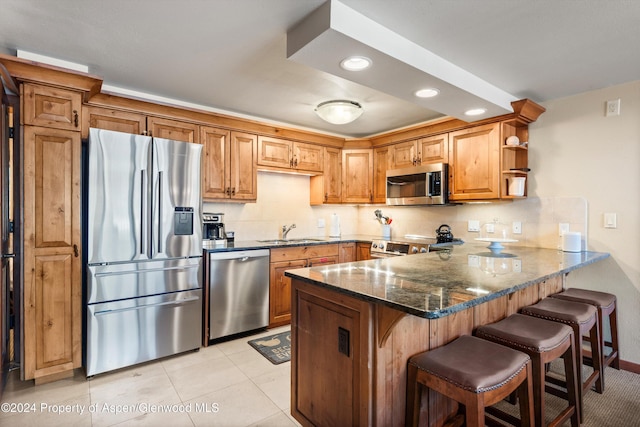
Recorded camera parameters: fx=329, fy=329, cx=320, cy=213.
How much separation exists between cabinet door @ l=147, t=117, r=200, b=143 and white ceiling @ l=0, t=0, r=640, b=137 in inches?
11.1

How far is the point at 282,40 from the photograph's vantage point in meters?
2.06

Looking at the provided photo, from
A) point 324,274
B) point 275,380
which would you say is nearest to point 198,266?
point 275,380

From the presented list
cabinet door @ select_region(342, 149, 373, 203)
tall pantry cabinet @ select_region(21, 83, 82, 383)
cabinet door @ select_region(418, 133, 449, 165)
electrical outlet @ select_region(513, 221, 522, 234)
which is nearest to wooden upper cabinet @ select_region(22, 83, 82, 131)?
tall pantry cabinet @ select_region(21, 83, 82, 383)

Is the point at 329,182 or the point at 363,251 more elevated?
the point at 329,182

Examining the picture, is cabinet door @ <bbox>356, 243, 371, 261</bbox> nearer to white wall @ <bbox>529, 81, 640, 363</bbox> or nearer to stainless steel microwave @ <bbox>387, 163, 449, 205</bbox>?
stainless steel microwave @ <bbox>387, 163, 449, 205</bbox>

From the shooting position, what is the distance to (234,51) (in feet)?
7.26

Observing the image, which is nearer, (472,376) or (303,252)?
(472,376)

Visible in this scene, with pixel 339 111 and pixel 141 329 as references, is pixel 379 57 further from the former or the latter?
pixel 141 329

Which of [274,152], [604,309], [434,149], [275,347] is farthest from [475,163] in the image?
[275,347]

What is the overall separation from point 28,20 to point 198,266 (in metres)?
1.93

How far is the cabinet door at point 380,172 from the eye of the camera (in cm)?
416

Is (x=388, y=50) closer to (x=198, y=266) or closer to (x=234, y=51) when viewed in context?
(x=234, y=51)

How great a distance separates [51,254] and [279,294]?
6.29ft

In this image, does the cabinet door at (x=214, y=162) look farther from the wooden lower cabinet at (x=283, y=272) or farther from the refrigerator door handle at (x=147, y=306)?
the refrigerator door handle at (x=147, y=306)
